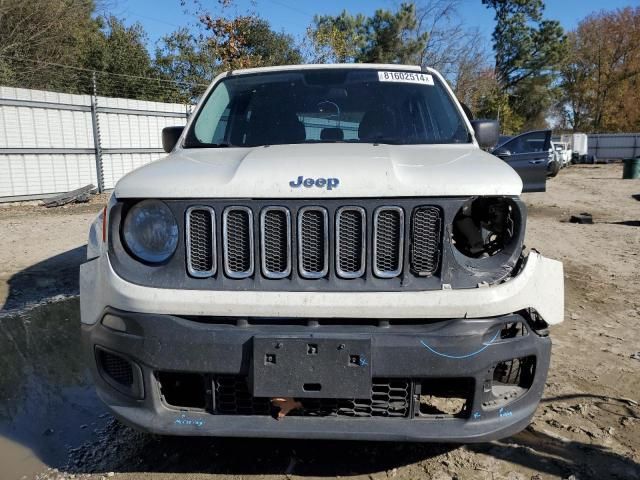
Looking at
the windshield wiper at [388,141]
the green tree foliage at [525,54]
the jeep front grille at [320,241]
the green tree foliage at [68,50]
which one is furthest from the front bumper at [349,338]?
the green tree foliage at [525,54]

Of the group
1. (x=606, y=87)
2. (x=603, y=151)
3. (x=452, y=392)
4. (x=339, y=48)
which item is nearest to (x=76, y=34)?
(x=339, y=48)

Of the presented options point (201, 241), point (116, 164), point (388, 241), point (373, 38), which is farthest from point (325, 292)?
point (373, 38)

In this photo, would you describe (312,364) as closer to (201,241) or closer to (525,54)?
(201,241)

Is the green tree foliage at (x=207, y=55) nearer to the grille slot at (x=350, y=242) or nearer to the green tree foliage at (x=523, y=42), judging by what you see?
the grille slot at (x=350, y=242)

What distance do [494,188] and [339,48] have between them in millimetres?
23249

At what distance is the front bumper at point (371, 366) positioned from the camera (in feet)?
7.12

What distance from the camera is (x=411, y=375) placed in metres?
2.18

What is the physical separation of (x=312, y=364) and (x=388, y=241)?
60 cm

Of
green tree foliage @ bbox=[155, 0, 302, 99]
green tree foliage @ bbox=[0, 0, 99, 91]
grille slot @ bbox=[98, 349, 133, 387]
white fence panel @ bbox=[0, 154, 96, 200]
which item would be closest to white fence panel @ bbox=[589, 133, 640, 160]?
green tree foliage @ bbox=[155, 0, 302, 99]

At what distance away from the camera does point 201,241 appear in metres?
2.33

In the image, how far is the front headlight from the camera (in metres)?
2.37

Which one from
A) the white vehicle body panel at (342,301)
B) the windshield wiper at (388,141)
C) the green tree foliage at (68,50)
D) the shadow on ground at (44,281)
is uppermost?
the green tree foliage at (68,50)

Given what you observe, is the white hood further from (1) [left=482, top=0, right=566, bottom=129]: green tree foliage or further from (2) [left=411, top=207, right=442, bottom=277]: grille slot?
(1) [left=482, top=0, right=566, bottom=129]: green tree foliage

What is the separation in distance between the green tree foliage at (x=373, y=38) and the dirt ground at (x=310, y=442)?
19961 millimetres
